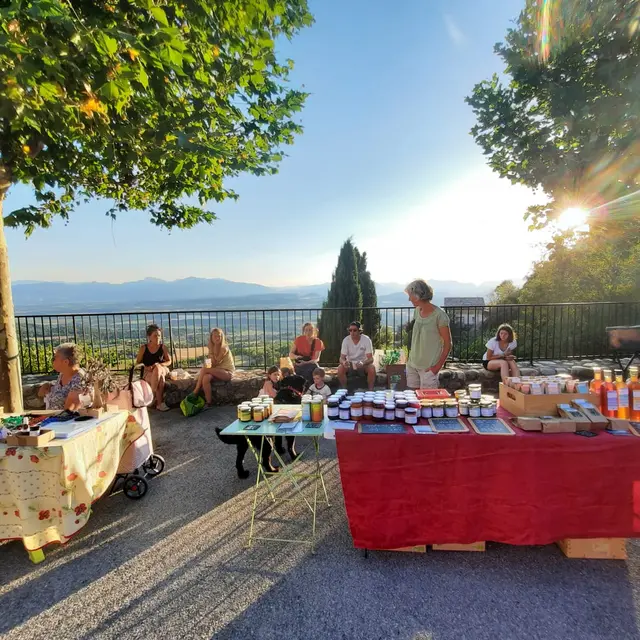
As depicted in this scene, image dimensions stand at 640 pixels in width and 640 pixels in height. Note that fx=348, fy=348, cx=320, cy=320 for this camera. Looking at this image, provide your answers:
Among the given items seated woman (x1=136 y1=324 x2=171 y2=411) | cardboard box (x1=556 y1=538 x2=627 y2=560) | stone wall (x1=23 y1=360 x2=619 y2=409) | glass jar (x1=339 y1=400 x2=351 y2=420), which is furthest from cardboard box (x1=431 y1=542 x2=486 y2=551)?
seated woman (x1=136 y1=324 x2=171 y2=411)

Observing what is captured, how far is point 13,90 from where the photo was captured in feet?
7.81

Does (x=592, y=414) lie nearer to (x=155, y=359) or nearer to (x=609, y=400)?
(x=609, y=400)

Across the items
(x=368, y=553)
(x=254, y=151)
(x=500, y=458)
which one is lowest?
(x=368, y=553)

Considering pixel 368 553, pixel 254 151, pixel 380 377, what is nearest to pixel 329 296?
pixel 380 377

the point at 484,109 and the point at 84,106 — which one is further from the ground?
the point at 484,109

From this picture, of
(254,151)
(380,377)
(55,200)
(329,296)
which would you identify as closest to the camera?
(254,151)

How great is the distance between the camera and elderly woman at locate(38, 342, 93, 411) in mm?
3217

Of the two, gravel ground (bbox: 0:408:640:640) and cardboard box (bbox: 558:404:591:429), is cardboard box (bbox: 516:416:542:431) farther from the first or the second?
gravel ground (bbox: 0:408:640:640)

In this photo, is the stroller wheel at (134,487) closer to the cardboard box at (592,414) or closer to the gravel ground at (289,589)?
the gravel ground at (289,589)

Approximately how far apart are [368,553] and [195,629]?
3.97 ft

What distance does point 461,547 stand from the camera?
8.30ft

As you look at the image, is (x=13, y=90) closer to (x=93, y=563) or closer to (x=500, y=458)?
(x=93, y=563)

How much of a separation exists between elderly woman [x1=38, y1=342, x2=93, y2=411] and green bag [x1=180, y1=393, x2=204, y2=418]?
231cm

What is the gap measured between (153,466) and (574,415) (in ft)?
13.4
